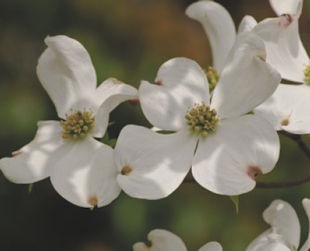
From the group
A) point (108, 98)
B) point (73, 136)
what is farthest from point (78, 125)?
point (108, 98)

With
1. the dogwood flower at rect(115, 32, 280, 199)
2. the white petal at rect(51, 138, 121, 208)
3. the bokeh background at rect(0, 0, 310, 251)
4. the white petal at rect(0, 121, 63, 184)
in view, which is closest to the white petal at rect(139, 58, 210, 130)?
the dogwood flower at rect(115, 32, 280, 199)

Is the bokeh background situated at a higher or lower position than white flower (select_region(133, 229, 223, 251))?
lower

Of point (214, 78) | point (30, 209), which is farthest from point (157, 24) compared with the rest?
point (214, 78)

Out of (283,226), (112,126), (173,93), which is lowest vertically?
(112,126)

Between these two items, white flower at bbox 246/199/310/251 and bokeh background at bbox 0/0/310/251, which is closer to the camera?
white flower at bbox 246/199/310/251

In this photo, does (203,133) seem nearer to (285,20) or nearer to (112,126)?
(285,20)

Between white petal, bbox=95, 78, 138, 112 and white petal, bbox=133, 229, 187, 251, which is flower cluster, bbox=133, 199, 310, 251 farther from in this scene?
white petal, bbox=95, 78, 138, 112

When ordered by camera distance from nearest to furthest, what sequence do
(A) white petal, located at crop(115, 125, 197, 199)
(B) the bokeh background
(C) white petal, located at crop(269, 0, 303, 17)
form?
(A) white petal, located at crop(115, 125, 197, 199)
(C) white petal, located at crop(269, 0, 303, 17)
(B) the bokeh background

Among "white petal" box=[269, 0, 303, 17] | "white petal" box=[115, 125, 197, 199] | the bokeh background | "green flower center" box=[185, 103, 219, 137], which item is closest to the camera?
"white petal" box=[115, 125, 197, 199]
